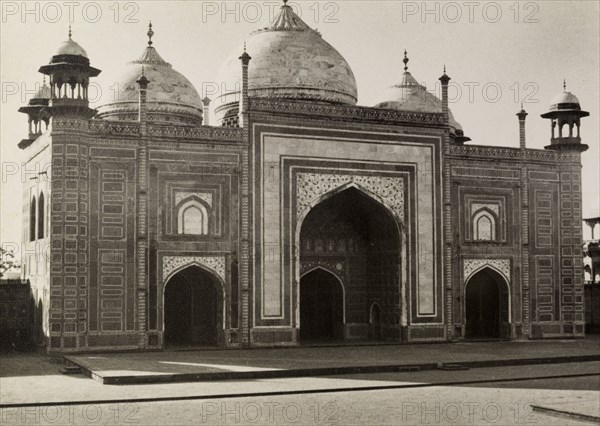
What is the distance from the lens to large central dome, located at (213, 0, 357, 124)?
1703 cm

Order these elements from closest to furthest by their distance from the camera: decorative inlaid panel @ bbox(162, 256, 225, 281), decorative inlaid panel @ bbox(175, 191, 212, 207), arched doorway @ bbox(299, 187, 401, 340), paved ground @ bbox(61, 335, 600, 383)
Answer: paved ground @ bbox(61, 335, 600, 383), decorative inlaid panel @ bbox(162, 256, 225, 281), decorative inlaid panel @ bbox(175, 191, 212, 207), arched doorway @ bbox(299, 187, 401, 340)

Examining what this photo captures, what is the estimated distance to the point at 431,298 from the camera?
16469mm

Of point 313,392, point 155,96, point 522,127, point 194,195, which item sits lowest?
point 313,392

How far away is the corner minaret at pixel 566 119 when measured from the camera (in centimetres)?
1780

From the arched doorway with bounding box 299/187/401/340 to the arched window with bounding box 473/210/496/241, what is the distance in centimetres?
170

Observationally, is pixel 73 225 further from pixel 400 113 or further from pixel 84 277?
pixel 400 113

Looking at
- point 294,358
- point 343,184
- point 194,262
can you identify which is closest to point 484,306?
point 343,184

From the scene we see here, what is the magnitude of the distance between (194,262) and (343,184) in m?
3.05

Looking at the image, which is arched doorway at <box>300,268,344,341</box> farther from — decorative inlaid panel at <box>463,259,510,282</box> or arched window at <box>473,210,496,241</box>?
arched window at <box>473,210,496,241</box>

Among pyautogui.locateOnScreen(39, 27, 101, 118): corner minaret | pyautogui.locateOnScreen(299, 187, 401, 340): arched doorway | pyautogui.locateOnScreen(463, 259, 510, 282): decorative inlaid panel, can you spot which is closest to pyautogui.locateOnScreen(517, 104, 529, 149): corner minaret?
pyautogui.locateOnScreen(463, 259, 510, 282): decorative inlaid panel

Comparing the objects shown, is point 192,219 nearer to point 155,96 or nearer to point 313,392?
point 155,96

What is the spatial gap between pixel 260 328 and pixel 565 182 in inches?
276

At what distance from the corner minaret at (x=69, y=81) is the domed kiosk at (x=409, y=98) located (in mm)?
7516

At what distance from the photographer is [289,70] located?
1706 centimetres
